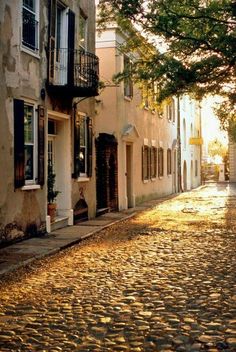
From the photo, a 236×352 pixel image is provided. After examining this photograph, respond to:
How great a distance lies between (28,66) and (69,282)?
6.12 m

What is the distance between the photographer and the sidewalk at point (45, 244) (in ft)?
29.1

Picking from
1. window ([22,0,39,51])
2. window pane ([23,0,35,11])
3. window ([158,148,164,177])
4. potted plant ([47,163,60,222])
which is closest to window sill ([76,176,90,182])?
potted plant ([47,163,60,222])

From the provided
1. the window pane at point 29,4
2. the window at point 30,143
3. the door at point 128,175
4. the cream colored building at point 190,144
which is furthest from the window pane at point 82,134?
the cream colored building at point 190,144

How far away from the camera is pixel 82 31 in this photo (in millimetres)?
16188

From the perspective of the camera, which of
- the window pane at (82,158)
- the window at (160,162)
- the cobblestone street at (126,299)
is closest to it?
the cobblestone street at (126,299)

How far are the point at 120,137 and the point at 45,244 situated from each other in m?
10.2

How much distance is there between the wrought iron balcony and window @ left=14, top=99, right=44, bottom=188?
1.05 metres

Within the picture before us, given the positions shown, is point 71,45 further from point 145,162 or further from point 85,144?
point 145,162

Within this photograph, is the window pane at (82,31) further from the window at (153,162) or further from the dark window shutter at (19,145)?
the window at (153,162)

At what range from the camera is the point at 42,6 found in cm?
1259

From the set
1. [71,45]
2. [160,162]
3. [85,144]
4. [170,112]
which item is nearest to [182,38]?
[71,45]

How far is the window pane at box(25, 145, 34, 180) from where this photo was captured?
11918 mm

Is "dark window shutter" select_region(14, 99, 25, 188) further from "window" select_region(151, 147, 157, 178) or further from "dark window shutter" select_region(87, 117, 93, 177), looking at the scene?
"window" select_region(151, 147, 157, 178)

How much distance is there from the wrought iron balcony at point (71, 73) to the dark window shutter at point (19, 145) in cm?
193
